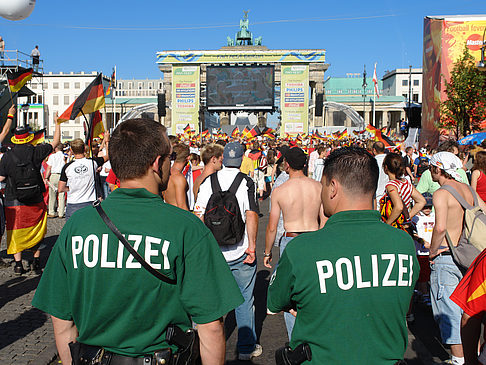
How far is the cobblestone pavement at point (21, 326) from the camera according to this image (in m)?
4.61

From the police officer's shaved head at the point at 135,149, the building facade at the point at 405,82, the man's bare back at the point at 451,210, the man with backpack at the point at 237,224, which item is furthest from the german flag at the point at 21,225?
the building facade at the point at 405,82

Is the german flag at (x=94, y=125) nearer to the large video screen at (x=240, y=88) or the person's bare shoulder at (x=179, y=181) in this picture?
the person's bare shoulder at (x=179, y=181)

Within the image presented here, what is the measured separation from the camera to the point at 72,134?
114 m

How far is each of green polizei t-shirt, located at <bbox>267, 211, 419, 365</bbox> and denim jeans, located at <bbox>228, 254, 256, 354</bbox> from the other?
2384mm

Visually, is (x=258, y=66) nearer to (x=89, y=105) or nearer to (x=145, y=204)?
(x=89, y=105)

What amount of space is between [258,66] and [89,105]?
47.1m

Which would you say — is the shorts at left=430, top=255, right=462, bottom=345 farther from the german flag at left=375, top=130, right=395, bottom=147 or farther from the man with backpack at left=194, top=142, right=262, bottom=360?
the german flag at left=375, top=130, right=395, bottom=147

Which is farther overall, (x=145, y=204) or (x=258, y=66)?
(x=258, y=66)

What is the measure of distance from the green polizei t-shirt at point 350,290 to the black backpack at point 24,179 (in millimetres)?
5970

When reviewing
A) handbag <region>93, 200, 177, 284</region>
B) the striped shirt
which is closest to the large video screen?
the striped shirt

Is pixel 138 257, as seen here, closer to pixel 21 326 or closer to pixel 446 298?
pixel 446 298

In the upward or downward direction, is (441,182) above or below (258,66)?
below

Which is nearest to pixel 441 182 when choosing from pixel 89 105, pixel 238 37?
pixel 89 105

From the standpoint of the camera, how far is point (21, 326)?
17.6ft
